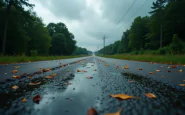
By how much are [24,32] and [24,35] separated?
1064mm

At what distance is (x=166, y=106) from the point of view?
1248 mm

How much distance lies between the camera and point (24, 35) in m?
28.1

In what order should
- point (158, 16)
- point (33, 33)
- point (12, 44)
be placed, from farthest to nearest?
point (33, 33)
point (158, 16)
point (12, 44)

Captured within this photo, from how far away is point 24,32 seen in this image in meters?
27.3

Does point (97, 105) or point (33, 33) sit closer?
point (97, 105)

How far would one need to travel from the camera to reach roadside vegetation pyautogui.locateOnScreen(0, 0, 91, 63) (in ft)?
55.2

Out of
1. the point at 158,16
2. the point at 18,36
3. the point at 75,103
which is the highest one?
the point at 158,16

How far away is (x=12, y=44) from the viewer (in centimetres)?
2950

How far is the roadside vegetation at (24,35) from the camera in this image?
662 inches

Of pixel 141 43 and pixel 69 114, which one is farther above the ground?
pixel 141 43

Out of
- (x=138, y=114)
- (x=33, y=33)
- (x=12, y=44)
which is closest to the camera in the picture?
(x=138, y=114)

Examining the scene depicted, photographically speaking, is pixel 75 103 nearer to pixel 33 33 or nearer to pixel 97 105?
pixel 97 105

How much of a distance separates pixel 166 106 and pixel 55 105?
121 centimetres

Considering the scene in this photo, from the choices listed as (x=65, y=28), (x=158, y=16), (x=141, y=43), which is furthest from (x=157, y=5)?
(x=65, y=28)
